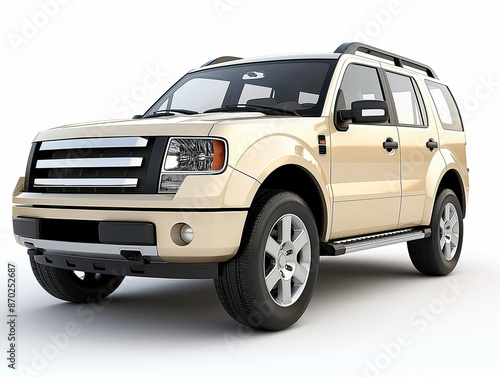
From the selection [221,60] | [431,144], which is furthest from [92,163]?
[431,144]

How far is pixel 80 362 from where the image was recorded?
12.7ft

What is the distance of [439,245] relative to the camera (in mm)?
6816

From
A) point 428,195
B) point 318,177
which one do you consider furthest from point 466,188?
point 318,177

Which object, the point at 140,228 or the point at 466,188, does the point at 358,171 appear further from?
the point at 466,188

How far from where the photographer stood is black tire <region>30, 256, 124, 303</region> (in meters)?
5.26

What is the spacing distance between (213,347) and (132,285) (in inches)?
96.2

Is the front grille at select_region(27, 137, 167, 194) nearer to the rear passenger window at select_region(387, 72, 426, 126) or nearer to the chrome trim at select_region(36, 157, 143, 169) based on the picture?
the chrome trim at select_region(36, 157, 143, 169)

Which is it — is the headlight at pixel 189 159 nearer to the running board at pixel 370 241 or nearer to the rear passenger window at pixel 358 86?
the running board at pixel 370 241

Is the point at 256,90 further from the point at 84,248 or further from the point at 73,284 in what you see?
Answer: the point at 73,284

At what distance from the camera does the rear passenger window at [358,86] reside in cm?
536

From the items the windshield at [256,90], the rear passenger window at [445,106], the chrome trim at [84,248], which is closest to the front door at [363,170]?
the windshield at [256,90]

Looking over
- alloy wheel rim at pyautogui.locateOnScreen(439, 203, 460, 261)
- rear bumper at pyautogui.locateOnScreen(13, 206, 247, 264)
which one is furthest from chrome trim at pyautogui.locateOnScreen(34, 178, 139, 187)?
alloy wheel rim at pyautogui.locateOnScreen(439, 203, 460, 261)

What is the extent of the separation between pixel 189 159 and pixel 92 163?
72 cm

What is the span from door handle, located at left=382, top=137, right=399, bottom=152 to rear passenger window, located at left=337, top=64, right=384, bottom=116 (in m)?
0.45
